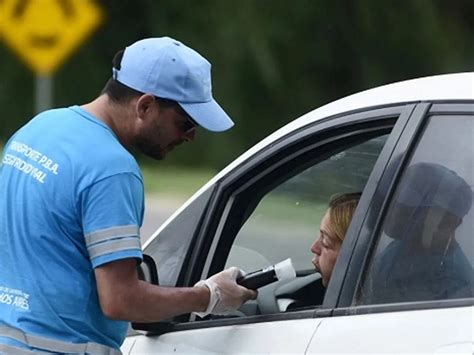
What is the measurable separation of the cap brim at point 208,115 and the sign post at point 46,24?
10.3 m

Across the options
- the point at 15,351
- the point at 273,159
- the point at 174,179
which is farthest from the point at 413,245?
the point at 174,179

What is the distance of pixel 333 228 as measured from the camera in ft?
12.8

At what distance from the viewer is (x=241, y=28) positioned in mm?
21047

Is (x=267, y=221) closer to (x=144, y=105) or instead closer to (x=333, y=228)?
(x=333, y=228)

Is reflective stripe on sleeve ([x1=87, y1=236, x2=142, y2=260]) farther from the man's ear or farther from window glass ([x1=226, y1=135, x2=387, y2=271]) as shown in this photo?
window glass ([x1=226, y1=135, x2=387, y2=271])

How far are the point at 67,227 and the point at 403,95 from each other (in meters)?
0.94

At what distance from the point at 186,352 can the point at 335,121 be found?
2.55 feet

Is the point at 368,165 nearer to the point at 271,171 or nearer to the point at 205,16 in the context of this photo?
the point at 271,171

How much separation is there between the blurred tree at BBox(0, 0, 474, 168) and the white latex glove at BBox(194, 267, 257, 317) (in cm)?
1701

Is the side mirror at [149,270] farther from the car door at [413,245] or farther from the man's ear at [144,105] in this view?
the car door at [413,245]

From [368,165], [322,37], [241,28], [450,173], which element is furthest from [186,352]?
[322,37]

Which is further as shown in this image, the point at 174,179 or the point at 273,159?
the point at 174,179

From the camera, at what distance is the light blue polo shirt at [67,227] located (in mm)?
3457

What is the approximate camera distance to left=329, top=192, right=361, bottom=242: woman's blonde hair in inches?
152
